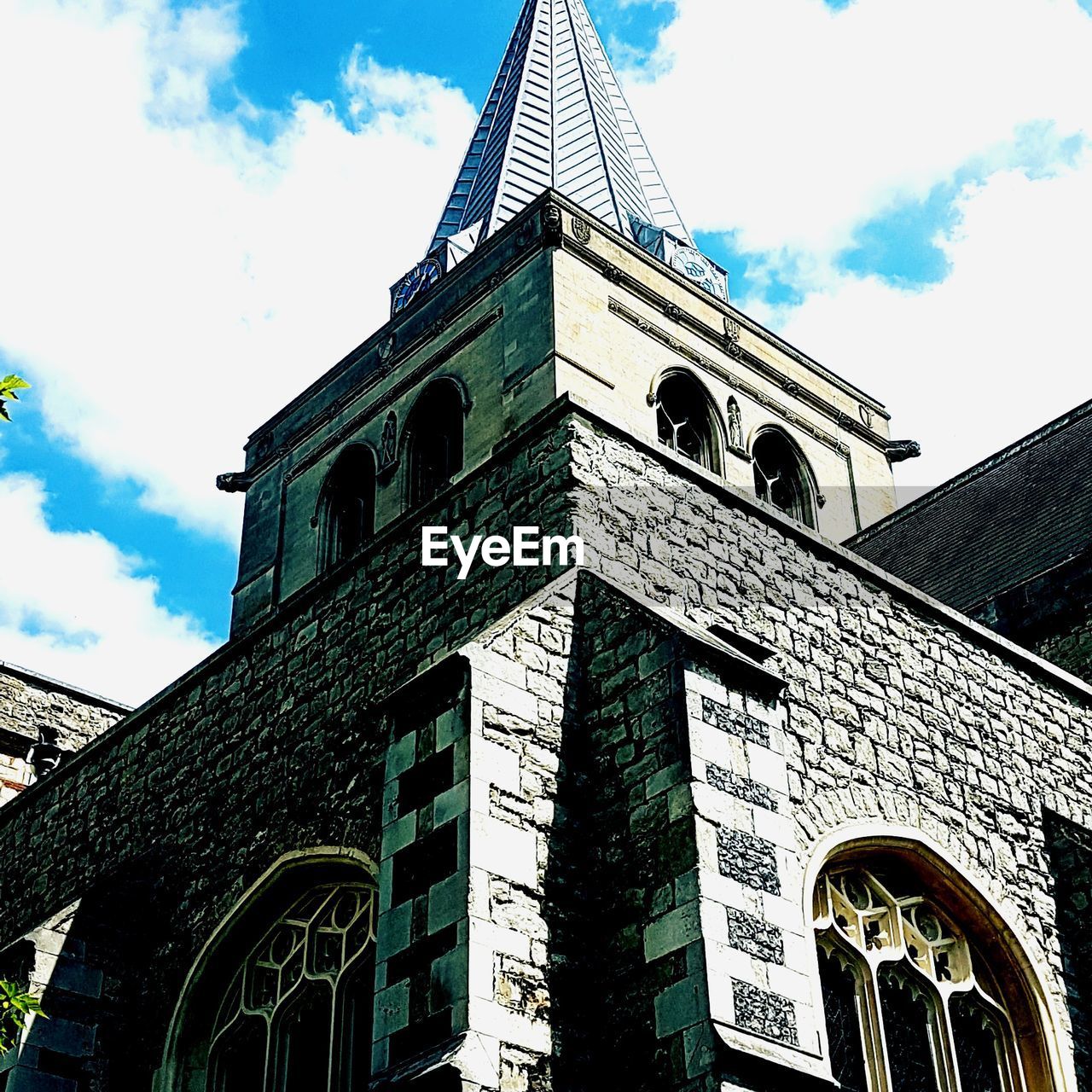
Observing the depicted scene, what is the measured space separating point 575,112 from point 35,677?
13.5 metres

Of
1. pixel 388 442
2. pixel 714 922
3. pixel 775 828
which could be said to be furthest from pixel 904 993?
pixel 388 442

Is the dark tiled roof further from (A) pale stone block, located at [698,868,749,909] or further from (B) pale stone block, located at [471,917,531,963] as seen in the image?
(B) pale stone block, located at [471,917,531,963]

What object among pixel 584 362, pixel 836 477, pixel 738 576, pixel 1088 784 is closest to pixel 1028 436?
pixel 836 477

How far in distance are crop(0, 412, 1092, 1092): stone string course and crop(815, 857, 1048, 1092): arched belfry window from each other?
298 mm

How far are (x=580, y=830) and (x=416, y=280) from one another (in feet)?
50.6

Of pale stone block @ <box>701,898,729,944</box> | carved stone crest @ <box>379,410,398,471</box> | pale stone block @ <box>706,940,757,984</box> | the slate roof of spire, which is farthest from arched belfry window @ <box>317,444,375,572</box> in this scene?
pale stone block @ <box>706,940,757,984</box>

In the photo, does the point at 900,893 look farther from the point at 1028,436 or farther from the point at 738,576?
the point at 1028,436

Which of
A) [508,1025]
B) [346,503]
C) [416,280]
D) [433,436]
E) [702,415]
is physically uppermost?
[416,280]

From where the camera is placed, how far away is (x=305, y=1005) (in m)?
8.83

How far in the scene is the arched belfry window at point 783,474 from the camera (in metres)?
19.7

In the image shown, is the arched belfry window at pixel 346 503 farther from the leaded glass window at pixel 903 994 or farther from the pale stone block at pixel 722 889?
the pale stone block at pixel 722 889

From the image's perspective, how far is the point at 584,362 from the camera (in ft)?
57.4

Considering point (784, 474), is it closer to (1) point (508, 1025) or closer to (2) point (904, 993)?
(2) point (904, 993)

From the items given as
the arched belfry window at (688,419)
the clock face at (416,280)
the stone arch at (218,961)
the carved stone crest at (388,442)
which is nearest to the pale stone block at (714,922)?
the stone arch at (218,961)
